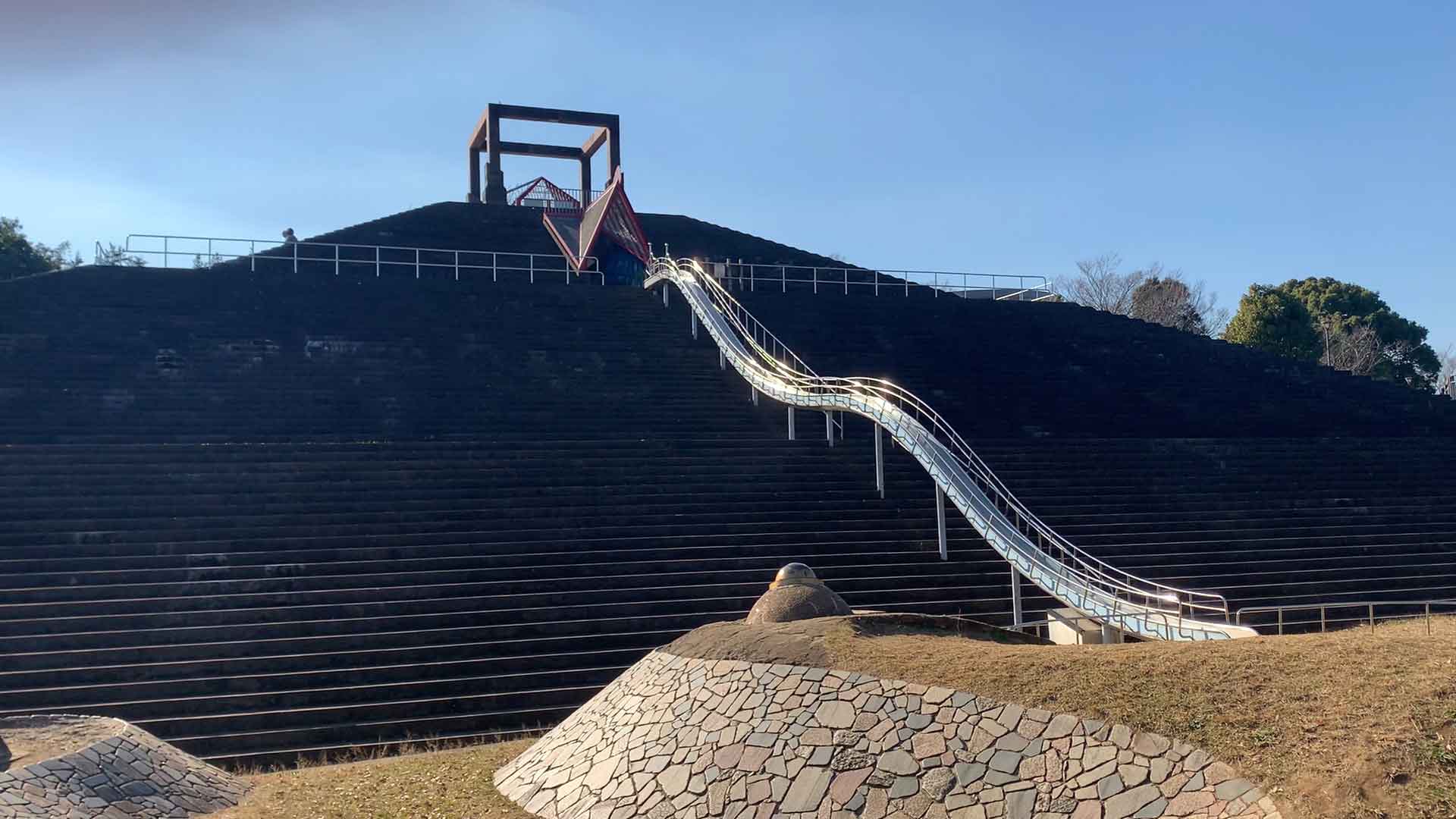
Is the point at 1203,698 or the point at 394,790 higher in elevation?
the point at 1203,698

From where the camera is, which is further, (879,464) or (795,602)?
(879,464)

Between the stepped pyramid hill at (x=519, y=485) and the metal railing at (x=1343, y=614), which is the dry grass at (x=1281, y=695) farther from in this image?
the metal railing at (x=1343, y=614)

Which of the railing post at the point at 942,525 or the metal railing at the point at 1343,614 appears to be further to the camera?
the railing post at the point at 942,525

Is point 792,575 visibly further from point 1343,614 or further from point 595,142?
Answer: point 595,142

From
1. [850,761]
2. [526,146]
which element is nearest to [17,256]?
[526,146]

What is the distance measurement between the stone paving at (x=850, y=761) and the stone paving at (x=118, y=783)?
2490 millimetres

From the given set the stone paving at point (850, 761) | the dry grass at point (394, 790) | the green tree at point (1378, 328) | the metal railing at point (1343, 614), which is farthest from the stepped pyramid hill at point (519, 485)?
the green tree at point (1378, 328)

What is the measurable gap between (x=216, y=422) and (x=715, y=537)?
9.23 meters

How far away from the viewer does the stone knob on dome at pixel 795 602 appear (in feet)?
35.1

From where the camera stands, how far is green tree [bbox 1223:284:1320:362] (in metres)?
43.9

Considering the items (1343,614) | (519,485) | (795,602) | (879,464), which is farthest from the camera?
(879,464)

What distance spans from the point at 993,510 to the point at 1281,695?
30.5 ft

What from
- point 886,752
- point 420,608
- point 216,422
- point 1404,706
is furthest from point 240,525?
point 1404,706

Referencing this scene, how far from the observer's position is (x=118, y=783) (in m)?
9.27
